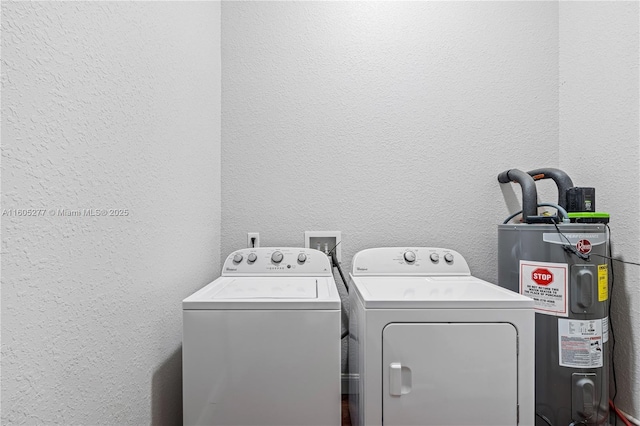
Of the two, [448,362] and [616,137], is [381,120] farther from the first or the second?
[448,362]

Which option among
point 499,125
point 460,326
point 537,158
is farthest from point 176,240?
point 537,158

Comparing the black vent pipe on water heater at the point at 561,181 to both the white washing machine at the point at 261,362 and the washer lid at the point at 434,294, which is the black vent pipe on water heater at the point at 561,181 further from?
the white washing machine at the point at 261,362

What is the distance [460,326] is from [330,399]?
429 mm

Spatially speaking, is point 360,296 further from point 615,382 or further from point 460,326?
point 615,382

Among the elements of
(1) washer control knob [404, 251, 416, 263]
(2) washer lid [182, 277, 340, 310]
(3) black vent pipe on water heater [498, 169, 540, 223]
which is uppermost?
(3) black vent pipe on water heater [498, 169, 540, 223]

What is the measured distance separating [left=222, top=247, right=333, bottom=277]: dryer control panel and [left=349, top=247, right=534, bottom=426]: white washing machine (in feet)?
1.74

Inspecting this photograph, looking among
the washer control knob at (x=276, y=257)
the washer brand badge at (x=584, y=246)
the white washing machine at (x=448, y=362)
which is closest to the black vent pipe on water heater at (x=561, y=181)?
the washer brand badge at (x=584, y=246)

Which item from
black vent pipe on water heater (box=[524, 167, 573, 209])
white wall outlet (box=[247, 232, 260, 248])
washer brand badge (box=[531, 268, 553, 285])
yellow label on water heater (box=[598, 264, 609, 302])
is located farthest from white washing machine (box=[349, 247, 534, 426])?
white wall outlet (box=[247, 232, 260, 248])

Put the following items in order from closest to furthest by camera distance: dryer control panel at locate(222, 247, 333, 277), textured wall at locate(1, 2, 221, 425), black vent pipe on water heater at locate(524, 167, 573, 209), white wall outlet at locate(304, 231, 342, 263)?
textured wall at locate(1, 2, 221, 425), black vent pipe on water heater at locate(524, 167, 573, 209), dryer control panel at locate(222, 247, 333, 277), white wall outlet at locate(304, 231, 342, 263)

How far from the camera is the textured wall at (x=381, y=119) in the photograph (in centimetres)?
160

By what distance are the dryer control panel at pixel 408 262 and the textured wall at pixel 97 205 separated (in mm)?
740

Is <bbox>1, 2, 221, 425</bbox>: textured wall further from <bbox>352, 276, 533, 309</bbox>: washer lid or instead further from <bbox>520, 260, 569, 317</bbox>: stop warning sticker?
<bbox>520, 260, 569, 317</bbox>: stop warning sticker

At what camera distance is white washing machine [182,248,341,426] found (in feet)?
3.04

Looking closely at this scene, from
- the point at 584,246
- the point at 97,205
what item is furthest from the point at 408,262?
the point at 97,205
